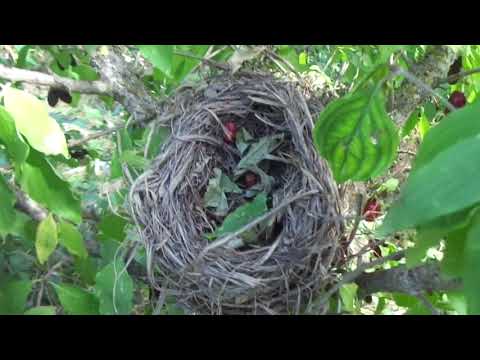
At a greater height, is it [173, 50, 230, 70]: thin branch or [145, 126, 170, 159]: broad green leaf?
[173, 50, 230, 70]: thin branch

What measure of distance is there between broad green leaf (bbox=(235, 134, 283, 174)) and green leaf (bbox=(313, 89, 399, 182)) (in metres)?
0.28

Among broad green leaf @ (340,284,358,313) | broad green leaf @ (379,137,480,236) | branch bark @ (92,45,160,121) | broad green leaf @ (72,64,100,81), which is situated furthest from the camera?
broad green leaf @ (72,64,100,81)

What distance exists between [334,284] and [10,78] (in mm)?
589

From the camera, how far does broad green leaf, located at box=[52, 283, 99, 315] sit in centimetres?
98

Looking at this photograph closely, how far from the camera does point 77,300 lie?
3.25 ft

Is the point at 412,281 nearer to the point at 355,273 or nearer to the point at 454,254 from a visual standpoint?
the point at 355,273

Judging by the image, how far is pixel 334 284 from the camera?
91 cm

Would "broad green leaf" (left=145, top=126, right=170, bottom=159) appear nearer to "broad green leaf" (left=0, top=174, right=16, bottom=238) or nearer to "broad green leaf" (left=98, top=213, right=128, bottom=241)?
"broad green leaf" (left=98, top=213, right=128, bottom=241)

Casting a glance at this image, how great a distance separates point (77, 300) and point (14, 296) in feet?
0.35

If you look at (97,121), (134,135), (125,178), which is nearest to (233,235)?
(125,178)

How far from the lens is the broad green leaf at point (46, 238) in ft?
3.03

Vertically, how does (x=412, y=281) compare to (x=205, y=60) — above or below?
below

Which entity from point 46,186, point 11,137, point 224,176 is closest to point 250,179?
point 224,176


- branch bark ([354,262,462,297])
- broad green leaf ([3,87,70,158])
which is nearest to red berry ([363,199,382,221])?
branch bark ([354,262,462,297])
